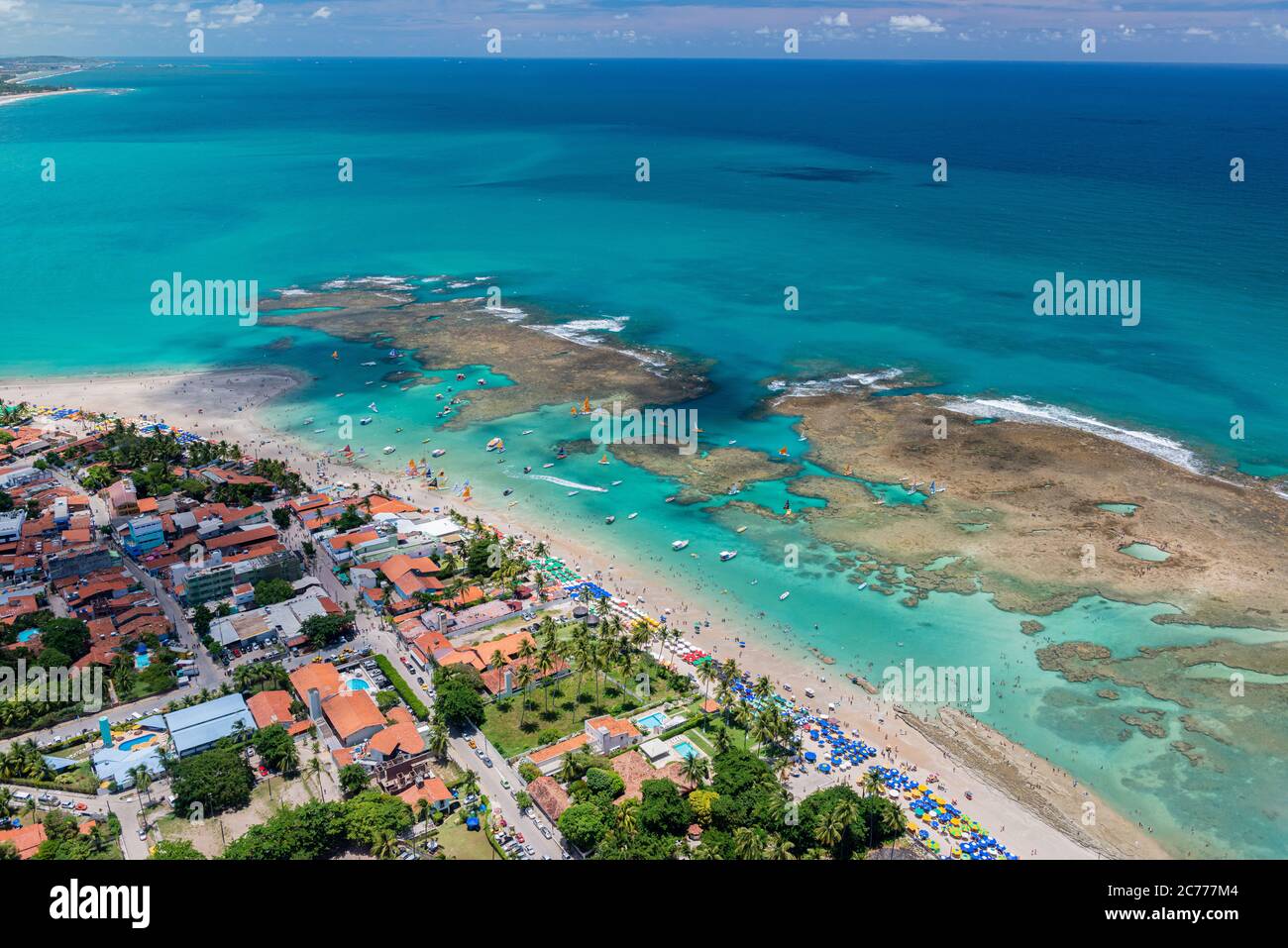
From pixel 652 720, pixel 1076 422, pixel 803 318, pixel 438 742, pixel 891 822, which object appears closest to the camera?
pixel 891 822

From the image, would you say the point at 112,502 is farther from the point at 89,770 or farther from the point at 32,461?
the point at 89,770

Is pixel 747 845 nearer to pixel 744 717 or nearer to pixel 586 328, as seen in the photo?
pixel 744 717

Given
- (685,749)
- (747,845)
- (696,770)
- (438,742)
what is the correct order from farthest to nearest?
(685,749)
(438,742)
(696,770)
(747,845)

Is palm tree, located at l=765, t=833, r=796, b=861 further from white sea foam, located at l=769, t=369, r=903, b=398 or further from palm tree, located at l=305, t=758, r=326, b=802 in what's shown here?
white sea foam, located at l=769, t=369, r=903, b=398

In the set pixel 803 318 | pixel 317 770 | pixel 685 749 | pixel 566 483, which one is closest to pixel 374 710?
pixel 317 770

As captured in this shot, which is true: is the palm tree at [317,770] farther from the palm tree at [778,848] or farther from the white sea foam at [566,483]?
the white sea foam at [566,483]

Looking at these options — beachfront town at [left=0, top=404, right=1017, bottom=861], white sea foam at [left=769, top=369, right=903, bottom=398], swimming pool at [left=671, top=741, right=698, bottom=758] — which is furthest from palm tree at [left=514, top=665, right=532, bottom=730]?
white sea foam at [left=769, top=369, right=903, bottom=398]
